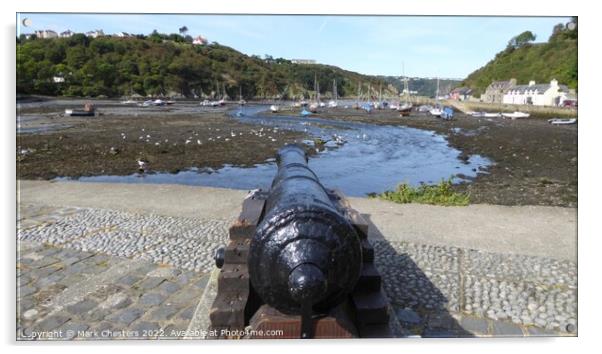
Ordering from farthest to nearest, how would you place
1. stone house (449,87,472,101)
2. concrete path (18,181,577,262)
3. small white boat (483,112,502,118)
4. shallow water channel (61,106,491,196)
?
stone house (449,87,472,101)
small white boat (483,112,502,118)
shallow water channel (61,106,491,196)
concrete path (18,181,577,262)

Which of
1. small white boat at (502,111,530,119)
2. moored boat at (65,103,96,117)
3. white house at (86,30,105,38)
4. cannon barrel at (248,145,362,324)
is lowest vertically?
cannon barrel at (248,145,362,324)

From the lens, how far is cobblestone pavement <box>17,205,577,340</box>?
13.4 ft

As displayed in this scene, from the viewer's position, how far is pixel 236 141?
23609 millimetres

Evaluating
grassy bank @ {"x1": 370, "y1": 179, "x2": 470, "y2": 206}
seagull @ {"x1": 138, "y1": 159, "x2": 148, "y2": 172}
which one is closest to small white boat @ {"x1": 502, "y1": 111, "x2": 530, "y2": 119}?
grassy bank @ {"x1": 370, "y1": 179, "x2": 470, "y2": 206}

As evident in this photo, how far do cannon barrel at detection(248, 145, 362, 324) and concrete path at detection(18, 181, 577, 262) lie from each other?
13.5 ft

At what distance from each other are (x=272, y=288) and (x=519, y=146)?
24878mm

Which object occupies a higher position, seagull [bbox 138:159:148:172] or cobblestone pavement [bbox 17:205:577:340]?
seagull [bbox 138:159:148:172]

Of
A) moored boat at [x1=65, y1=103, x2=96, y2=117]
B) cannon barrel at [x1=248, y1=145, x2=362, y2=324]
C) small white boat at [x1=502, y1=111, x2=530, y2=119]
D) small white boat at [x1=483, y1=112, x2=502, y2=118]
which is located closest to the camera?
cannon barrel at [x1=248, y1=145, x2=362, y2=324]

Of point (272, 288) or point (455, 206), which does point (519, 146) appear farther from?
point (272, 288)

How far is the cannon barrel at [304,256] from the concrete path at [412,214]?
4.11 meters

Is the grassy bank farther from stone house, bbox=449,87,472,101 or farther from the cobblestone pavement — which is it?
stone house, bbox=449,87,472,101

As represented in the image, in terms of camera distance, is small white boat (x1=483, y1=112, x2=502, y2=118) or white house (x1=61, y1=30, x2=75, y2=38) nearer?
white house (x1=61, y1=30, x2=75, y2=38)

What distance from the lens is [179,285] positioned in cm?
484
